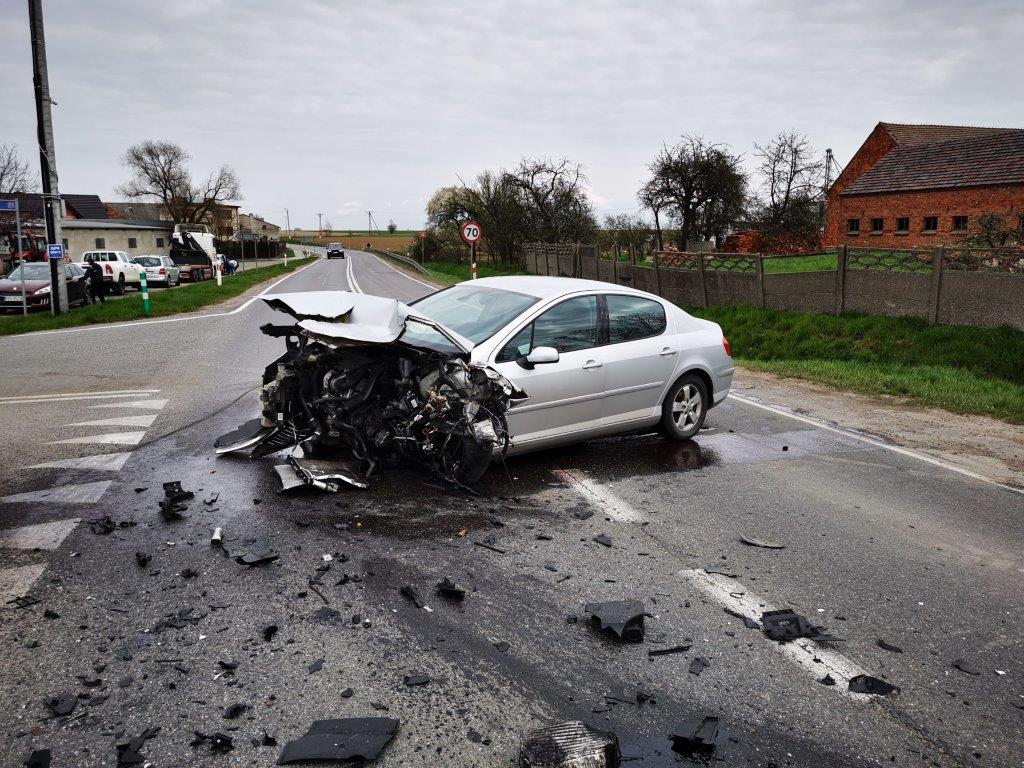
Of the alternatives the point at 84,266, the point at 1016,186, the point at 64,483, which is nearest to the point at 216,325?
the point at 84,266

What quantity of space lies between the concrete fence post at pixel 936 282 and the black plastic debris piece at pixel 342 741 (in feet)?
44.1

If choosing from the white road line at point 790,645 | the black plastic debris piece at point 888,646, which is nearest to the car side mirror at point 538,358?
the white road line at point 790,645

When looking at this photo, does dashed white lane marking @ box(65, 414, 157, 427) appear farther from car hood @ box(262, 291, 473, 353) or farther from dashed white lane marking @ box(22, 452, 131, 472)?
car hood @ box(262, 291, 473, 353)

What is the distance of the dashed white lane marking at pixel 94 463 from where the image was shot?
20.7 feet

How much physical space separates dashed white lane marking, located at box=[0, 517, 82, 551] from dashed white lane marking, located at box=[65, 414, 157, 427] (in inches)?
114

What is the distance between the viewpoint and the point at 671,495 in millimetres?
6094

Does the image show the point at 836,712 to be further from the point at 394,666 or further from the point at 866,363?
the point at 866,363

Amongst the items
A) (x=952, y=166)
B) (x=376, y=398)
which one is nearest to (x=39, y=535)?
(x=376, y=398)

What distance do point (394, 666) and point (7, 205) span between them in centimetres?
1925

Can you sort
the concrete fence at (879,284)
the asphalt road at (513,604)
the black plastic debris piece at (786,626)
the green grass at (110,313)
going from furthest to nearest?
the green grass at (110,313) → the concrete fence at (879,284) → the black plastic debris piece at (786,626) → the asphalt road at (513,604)

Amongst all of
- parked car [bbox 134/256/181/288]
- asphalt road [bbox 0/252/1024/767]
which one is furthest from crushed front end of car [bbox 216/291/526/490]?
parked car [bbox 134/256/181/288]

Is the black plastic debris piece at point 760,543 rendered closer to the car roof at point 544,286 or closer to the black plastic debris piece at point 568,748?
the black plastic debris piece at point 568,748

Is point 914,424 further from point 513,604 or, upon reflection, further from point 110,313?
point 110,313

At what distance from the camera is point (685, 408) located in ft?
25.3
